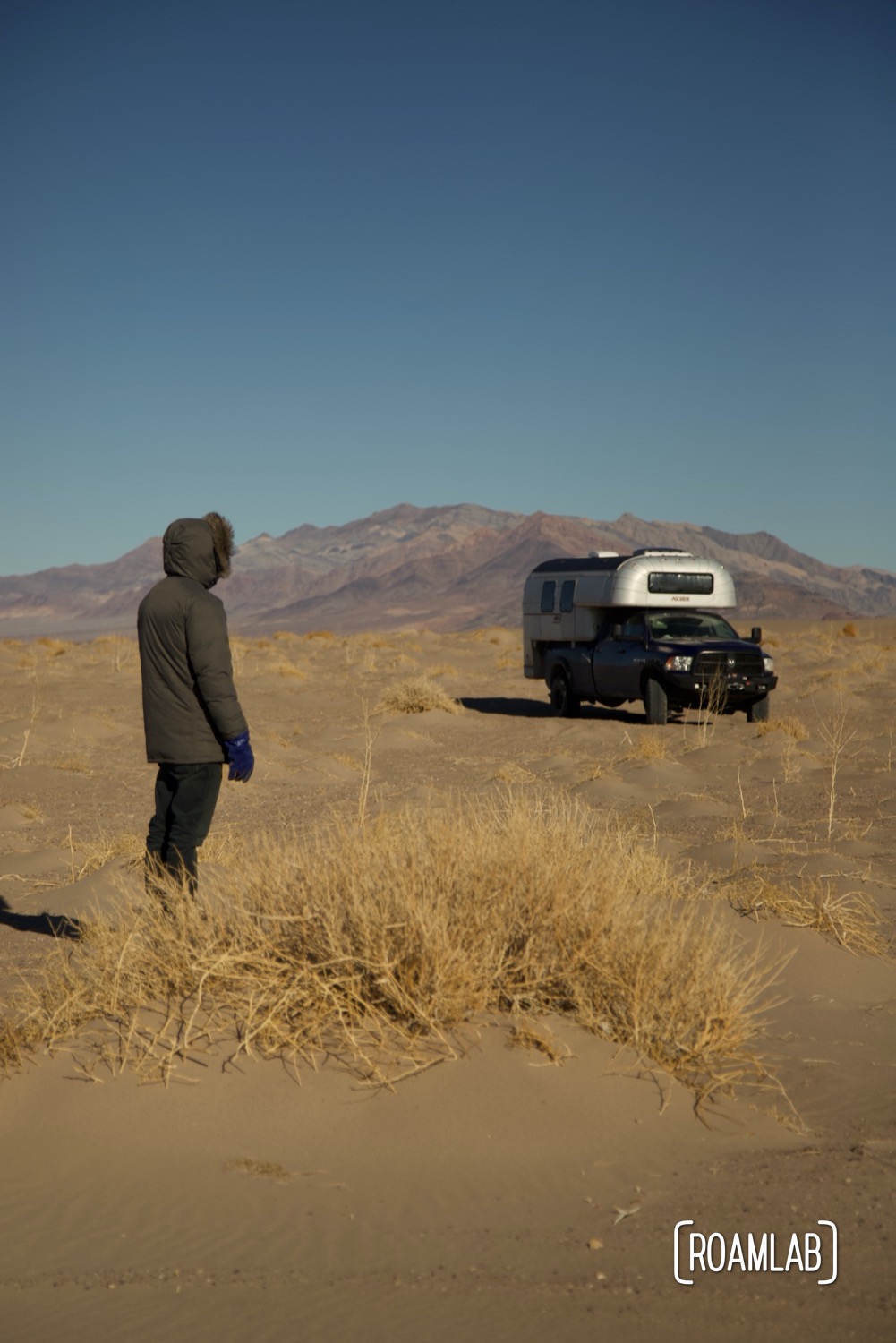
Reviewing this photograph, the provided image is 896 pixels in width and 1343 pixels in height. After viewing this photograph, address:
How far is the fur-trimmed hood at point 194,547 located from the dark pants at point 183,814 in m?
0.87

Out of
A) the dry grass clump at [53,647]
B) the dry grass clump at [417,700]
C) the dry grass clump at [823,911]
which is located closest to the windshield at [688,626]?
the dry grass clump at [417,700]

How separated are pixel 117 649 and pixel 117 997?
29.2 meters

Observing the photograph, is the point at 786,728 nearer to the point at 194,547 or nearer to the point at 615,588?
the point at 615,588

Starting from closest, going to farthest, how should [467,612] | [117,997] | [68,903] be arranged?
[117,997] < [68,903] < [467,612]

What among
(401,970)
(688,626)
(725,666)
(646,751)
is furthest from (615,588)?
(401,970)

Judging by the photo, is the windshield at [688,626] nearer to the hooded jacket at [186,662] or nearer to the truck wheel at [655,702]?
the truck wheel at [655,702]

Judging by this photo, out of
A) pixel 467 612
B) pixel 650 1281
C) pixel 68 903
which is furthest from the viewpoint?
pixel 467 612

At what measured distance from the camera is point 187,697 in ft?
17.2

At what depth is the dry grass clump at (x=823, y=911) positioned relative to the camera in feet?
19.3

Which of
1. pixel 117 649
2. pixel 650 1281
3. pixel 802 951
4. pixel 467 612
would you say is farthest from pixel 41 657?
pixel 467 612

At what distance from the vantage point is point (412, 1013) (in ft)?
13.3

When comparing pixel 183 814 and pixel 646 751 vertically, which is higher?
pixel 183 814

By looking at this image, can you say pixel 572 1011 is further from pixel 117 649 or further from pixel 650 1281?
pixel 117 649

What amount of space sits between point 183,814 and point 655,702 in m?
12.2
